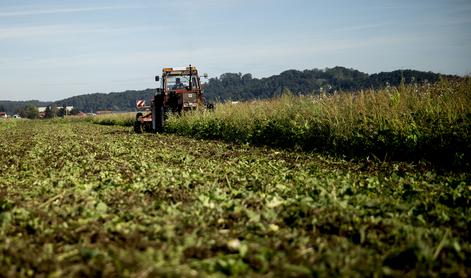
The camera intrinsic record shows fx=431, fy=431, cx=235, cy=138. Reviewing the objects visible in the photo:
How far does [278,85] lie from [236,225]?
75571 mm

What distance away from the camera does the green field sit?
269 cm

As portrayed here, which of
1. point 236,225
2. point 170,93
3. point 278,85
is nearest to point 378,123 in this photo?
point 236,225

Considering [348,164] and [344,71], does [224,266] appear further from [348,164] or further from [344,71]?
[344,71]

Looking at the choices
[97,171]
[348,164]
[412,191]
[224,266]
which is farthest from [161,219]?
[348,164]

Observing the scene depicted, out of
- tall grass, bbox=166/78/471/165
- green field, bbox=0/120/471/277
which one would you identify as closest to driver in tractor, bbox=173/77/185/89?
tall grass, bbox=166/78/471/165

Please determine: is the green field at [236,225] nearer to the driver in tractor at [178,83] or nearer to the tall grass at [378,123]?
the tall grass at [378,123]

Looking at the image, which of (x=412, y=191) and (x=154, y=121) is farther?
(x=154, y=121)

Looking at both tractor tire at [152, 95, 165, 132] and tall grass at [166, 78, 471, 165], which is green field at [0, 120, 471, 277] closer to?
tall grass at [166, 78, 471, 165]

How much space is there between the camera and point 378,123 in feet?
29.3

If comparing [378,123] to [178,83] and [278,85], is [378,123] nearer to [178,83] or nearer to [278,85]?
[178,83]

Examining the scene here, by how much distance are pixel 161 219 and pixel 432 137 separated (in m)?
5.85

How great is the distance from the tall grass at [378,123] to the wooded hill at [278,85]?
730 millimetres

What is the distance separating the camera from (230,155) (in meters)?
9.45

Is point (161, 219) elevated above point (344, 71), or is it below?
below
